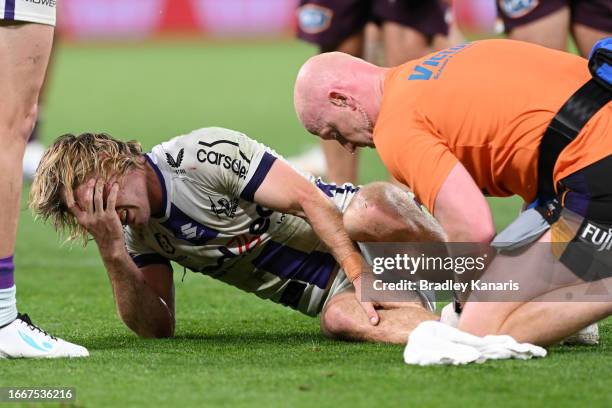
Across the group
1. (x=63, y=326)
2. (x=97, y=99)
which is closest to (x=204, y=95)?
(x=97, y=99)

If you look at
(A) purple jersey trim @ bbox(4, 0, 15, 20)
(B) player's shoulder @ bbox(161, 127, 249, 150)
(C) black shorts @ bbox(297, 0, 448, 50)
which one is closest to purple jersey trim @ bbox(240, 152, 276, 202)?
(B) player's shoulder @ bbox(161, 127, 249, 150)

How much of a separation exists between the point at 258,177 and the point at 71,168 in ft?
2.26

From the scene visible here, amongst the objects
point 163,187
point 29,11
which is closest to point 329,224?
point 163,187

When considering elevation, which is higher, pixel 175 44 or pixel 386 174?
pixel 386 174

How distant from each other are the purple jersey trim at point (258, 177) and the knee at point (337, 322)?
0.53m

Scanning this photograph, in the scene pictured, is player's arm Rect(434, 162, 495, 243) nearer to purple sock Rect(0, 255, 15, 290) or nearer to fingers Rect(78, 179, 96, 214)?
fingers Rect(78, 179, 96, 214)

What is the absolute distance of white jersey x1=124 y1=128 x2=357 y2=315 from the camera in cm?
466

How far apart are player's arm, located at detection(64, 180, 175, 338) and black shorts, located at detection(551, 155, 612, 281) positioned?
1.58 m

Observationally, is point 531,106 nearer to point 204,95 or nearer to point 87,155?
point 87,155

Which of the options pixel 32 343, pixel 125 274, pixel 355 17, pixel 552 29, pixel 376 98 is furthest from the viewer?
pixel 355 17

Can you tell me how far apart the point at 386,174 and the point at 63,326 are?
194 inches

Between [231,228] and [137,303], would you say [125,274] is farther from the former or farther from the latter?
[231,228]

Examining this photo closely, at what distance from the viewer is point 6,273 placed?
4242 millimetres

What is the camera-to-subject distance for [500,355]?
4.05 m
